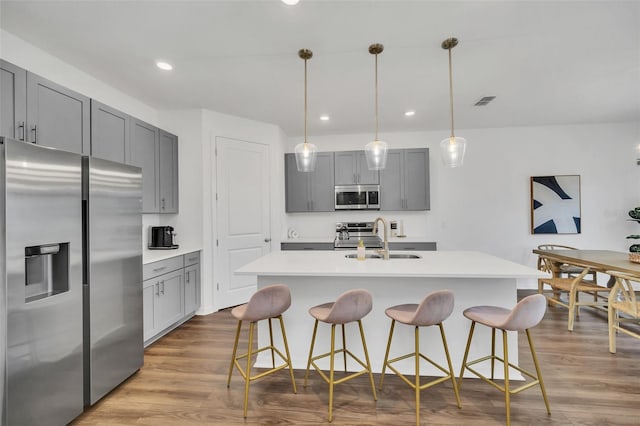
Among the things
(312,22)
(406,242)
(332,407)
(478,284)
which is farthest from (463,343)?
(312,22)

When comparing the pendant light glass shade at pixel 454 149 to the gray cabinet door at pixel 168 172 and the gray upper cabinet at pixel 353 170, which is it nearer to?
the gray upper cabinet at pixel 353 170

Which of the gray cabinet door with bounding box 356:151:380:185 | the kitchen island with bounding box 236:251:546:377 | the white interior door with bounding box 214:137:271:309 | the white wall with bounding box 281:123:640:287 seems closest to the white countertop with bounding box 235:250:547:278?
the kitchen island with bounding box 236:251:546:377

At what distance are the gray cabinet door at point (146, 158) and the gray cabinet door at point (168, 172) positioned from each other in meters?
0.09

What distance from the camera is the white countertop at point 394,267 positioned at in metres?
2.06

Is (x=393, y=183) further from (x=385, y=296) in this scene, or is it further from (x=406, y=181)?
(x=385, y=296)

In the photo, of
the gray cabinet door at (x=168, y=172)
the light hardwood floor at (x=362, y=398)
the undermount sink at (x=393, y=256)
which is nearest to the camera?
the light hardwood floor at (x=362, y=398)

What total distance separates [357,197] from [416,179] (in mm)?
972

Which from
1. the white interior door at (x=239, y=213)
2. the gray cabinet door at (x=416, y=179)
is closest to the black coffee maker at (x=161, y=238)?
the white interior door at (x=239, y=213)

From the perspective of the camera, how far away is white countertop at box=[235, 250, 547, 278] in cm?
206

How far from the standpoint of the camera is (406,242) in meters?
4.53

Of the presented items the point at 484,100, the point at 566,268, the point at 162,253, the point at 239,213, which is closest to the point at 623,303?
the point at 566,268

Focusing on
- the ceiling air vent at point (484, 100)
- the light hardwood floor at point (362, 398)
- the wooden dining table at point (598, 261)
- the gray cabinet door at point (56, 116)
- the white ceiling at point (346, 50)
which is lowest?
the light hardwood floor at point (362, 398)

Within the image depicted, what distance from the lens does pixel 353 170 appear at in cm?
501

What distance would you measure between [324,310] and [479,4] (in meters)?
2.30
